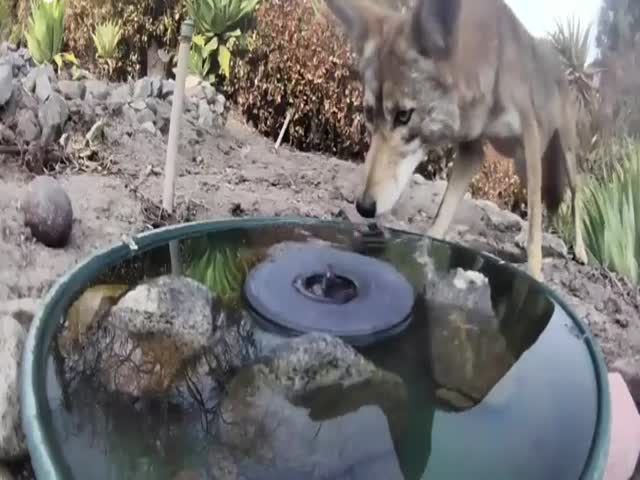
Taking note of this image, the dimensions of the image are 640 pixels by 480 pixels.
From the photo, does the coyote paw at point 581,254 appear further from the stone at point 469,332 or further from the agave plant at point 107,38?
the agave plant at point 107,38

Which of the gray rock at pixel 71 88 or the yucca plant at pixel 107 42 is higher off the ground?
the yucca plant at pixel 107 42

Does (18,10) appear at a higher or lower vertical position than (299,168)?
higher

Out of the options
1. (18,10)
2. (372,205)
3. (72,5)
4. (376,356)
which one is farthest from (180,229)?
(18,10)

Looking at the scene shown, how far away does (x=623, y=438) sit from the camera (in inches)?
41.4

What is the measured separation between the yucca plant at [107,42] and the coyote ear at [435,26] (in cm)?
76

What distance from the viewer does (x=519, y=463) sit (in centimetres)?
69

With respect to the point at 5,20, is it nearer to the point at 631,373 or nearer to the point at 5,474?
Answer: the point at 5,474

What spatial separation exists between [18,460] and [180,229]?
36 cm

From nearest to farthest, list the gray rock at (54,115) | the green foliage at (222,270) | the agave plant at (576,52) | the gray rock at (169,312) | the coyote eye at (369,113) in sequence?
the gray rock at (169,312), the green foliage at (222,270), the coyote eye at (369,113), the agave plant at (576,52), the gray rock at (54,115)

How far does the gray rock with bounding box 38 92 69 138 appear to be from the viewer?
62.7 inches

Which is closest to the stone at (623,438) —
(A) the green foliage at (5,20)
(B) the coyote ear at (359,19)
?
(B) the coyote ear at (359,19)

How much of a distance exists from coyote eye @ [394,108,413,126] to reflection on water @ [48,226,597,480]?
289mm

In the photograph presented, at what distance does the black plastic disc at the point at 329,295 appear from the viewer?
83 centimetres

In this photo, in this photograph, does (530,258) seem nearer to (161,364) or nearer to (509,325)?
(509,325)
